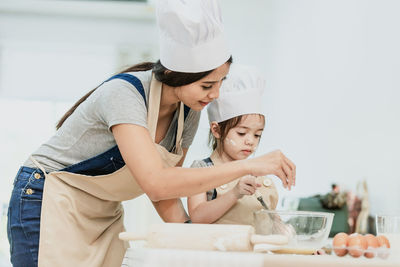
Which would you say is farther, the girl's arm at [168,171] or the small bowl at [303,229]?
the girl's arm at [168,171]

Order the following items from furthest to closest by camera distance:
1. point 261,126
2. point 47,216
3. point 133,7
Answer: point 133,7 → point 261,126 → point 47,216

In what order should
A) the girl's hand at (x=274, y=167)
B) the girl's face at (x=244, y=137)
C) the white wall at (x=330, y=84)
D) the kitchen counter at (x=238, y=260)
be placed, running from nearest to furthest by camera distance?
the kitchen counter at (x=238, y=260) → the girl's hand at (x=274, y=167) → the girl's face at (x=244, y=137) → the white wall at (x=330, y=84)

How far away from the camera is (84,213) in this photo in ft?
4.64

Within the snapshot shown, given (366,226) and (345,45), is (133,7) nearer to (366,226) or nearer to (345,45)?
(345,45)

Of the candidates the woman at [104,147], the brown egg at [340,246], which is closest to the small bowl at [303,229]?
the brown egg at [340,246]

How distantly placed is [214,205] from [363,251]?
56 cm

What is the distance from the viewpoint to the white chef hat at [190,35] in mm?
1315

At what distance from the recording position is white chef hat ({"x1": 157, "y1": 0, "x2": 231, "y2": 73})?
4.32 feet

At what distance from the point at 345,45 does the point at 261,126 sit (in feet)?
5.39

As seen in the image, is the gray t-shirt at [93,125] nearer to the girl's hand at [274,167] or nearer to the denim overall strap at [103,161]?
the denim overall strap at [103,161]

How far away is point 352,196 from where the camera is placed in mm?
2729

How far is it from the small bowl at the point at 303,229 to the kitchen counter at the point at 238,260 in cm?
14

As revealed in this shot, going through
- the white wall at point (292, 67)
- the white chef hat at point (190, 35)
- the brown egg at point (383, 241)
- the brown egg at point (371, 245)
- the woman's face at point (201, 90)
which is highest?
the white chef hat at point (190, 35)

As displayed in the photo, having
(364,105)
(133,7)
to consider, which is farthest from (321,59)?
(133,7)
